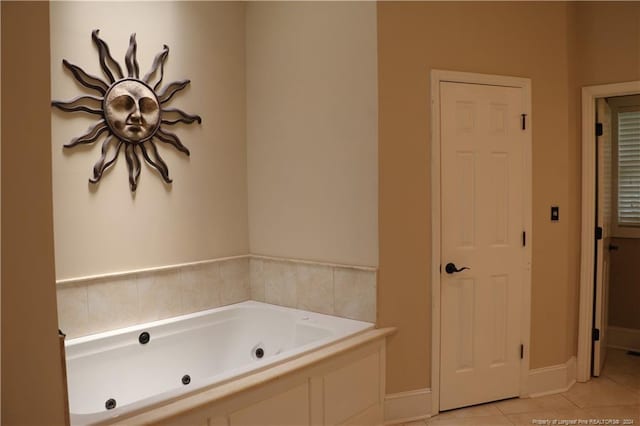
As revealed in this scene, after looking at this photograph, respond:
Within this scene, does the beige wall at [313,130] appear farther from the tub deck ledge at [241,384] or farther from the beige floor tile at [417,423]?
the beige floor tile at [417,423]

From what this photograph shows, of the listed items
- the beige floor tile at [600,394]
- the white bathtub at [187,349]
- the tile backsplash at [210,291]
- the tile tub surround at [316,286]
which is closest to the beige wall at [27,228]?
the white bathtub at [187,349]

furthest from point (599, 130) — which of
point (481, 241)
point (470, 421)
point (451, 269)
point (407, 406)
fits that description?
point (407, 406)

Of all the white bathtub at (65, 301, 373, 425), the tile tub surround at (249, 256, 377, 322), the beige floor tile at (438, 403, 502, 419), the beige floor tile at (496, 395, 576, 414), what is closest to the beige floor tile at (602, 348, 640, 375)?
the beige floor tile at (496, 395, 576, 414)

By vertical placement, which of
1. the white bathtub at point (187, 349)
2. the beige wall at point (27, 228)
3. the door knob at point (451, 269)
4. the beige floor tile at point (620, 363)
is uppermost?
the beige wall at point (27, 228)

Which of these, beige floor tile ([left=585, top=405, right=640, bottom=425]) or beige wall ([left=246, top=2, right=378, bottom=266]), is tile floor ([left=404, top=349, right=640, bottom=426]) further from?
beige wall ([left=246, top=2, right=378, bottom=266])

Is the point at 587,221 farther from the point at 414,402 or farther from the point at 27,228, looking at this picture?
the point at 27,228

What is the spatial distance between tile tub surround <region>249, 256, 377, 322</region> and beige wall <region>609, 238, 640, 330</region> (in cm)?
271

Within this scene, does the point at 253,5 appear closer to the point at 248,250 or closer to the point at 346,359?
the point at 248,250

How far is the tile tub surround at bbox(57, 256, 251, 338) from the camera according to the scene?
2645 millimetres

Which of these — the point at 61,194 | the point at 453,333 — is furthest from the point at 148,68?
the point at 453,333

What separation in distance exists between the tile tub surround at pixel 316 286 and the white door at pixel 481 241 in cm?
51

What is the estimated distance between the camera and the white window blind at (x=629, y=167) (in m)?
4.17

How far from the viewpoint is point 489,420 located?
291 cm

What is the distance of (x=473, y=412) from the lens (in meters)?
3.02
